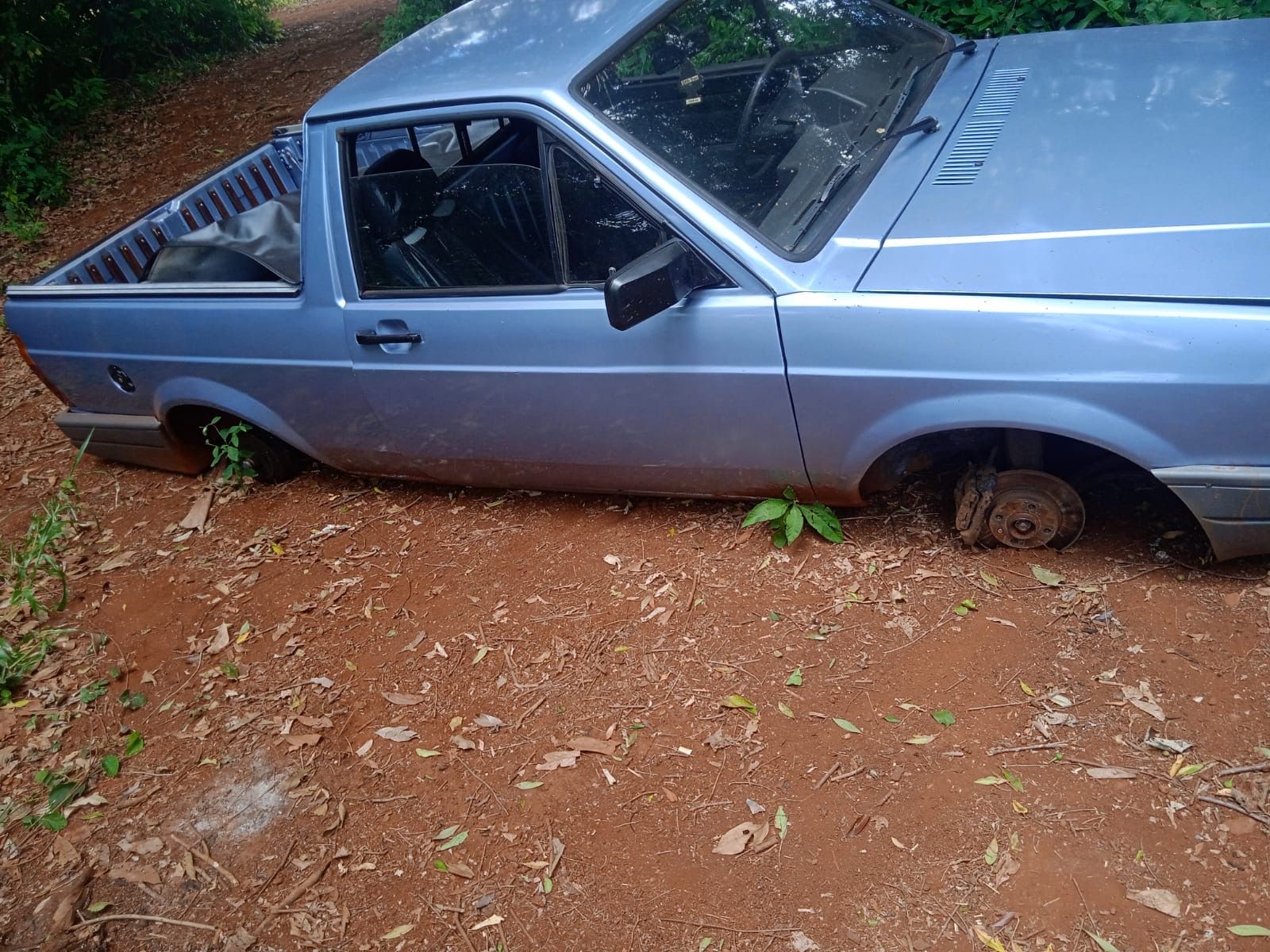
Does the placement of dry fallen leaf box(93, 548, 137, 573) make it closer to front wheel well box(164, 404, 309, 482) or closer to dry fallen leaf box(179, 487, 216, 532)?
dry fallen leaf box(179, 487, 216, 532)

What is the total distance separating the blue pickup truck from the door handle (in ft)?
0.04

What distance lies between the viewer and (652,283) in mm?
2689

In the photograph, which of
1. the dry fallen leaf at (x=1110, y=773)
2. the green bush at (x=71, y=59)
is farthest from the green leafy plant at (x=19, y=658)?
the green bush at (x=71, y=59)

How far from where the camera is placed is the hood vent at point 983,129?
9.57 feet

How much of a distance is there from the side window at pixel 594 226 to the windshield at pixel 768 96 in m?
0.18

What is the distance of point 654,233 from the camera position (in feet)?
9.49

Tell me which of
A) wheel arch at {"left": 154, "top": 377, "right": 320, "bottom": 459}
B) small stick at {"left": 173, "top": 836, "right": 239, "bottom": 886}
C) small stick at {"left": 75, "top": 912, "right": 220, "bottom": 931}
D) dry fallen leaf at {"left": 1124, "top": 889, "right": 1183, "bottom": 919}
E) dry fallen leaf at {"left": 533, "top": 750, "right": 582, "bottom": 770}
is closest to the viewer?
dry fallen leaf at {"left": 1124, "top": 889, "right": 1183, "bottom": 919}

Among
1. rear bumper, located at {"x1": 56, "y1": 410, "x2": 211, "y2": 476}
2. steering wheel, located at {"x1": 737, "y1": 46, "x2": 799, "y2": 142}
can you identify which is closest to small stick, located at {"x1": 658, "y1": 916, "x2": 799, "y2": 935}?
steering wheel, located at {"x1": 737, "y1": 46, "x2": 799, "y2": 142}

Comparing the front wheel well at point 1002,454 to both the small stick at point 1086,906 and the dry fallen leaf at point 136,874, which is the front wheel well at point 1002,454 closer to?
the small stick at point 1086,906

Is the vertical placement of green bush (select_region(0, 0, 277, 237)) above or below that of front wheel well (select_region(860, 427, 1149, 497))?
above

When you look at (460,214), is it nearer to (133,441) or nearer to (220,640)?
(220,640)

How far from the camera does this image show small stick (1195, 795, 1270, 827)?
2305 mm

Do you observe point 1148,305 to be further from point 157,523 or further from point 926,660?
point 157,523

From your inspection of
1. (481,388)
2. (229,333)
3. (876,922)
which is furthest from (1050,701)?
(229,333)
